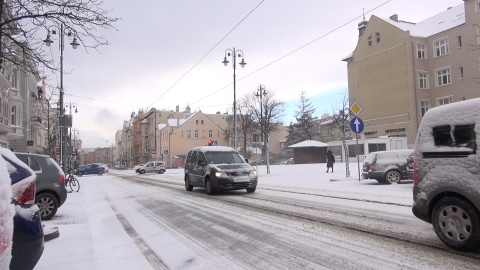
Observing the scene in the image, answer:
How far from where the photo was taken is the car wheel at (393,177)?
621 inches

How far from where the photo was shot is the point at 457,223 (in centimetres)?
532

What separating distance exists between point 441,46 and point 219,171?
3960 centimetres

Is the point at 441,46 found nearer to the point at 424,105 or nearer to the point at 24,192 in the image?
the point at 424,105

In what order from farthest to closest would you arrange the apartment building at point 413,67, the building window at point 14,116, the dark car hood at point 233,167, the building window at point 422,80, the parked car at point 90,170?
the parked car at point 90,170 < the building window at point 422,80 < the apartment building at point 413,67 < the building window at point 14,116 < the dark car hood at point 233,167

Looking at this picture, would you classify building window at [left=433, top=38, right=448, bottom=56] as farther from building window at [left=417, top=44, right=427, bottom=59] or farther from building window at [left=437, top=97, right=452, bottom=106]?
building window at [left=437, top=97, right=452, bottom=106]

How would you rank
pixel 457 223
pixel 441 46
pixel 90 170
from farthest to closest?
pixel 90 170 < pixel 441 46 < pixel 457 223

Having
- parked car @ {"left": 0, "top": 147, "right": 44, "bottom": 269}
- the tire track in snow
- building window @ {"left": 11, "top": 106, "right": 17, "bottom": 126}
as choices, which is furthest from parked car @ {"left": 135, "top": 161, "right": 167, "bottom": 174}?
parked car @ {"left": 0, "top": 147, "right": 44, "bottom": 269}

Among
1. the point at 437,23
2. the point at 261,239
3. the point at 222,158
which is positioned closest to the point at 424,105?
the point at 437,23

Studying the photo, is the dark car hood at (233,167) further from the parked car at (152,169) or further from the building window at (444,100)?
the building window at (444,100)

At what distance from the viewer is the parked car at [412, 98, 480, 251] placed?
5.14m

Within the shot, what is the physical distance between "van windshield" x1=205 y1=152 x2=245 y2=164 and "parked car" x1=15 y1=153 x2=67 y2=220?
612cm

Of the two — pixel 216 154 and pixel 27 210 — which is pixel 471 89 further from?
pixel 27 210

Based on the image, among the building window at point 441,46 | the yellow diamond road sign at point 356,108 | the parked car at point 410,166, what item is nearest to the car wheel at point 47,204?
the parked car at point 410,166

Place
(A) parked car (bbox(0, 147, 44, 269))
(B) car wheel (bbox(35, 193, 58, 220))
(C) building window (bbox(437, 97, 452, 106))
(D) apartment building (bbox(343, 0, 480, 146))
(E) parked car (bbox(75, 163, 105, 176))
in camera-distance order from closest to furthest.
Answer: (A) parked car (bbox(0, 147, 44, 269))
(B) car wheel (bbox(35, 193, 58, 220))
(D) apartment building (bbox(343, 0, 480, 146))
(C) building window (bbox(437, 97, 452, 106))
(E) parked car (bbox(75, 163, 105, 176))
